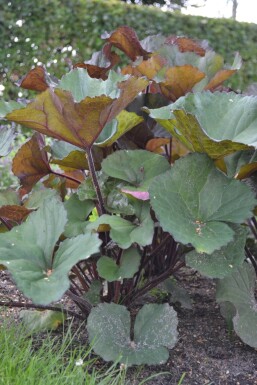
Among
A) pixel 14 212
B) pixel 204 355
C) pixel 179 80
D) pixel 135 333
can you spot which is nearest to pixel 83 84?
pixel 179 80

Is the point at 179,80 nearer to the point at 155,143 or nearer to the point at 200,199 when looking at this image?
the point at 155,143

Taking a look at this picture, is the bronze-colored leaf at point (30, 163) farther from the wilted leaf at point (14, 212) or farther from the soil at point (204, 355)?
the soil at point (204, 355)

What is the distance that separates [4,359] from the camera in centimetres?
123

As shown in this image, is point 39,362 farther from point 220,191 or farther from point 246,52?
point 246,52

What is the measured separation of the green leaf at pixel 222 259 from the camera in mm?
1182

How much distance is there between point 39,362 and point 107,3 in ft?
16.4

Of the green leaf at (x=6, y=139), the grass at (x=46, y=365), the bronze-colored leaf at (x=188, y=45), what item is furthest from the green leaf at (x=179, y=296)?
the bronze-colored leaf at (x=188, y=45)

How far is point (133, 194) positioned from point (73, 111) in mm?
229

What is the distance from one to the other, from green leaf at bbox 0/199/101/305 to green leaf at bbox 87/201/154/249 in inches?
4.1

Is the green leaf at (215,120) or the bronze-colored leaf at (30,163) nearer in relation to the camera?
the green leaf at (215,120)

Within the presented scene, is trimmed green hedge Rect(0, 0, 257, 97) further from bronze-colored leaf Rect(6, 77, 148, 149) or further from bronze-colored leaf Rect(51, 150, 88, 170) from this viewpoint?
bronze-colored leaf Rect(6, 77, 148, 149)

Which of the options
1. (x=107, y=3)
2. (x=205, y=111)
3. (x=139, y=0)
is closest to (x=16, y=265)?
(x=205, y=111)

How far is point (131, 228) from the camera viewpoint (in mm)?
1218

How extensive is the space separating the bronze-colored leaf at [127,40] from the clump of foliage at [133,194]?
18 cm
